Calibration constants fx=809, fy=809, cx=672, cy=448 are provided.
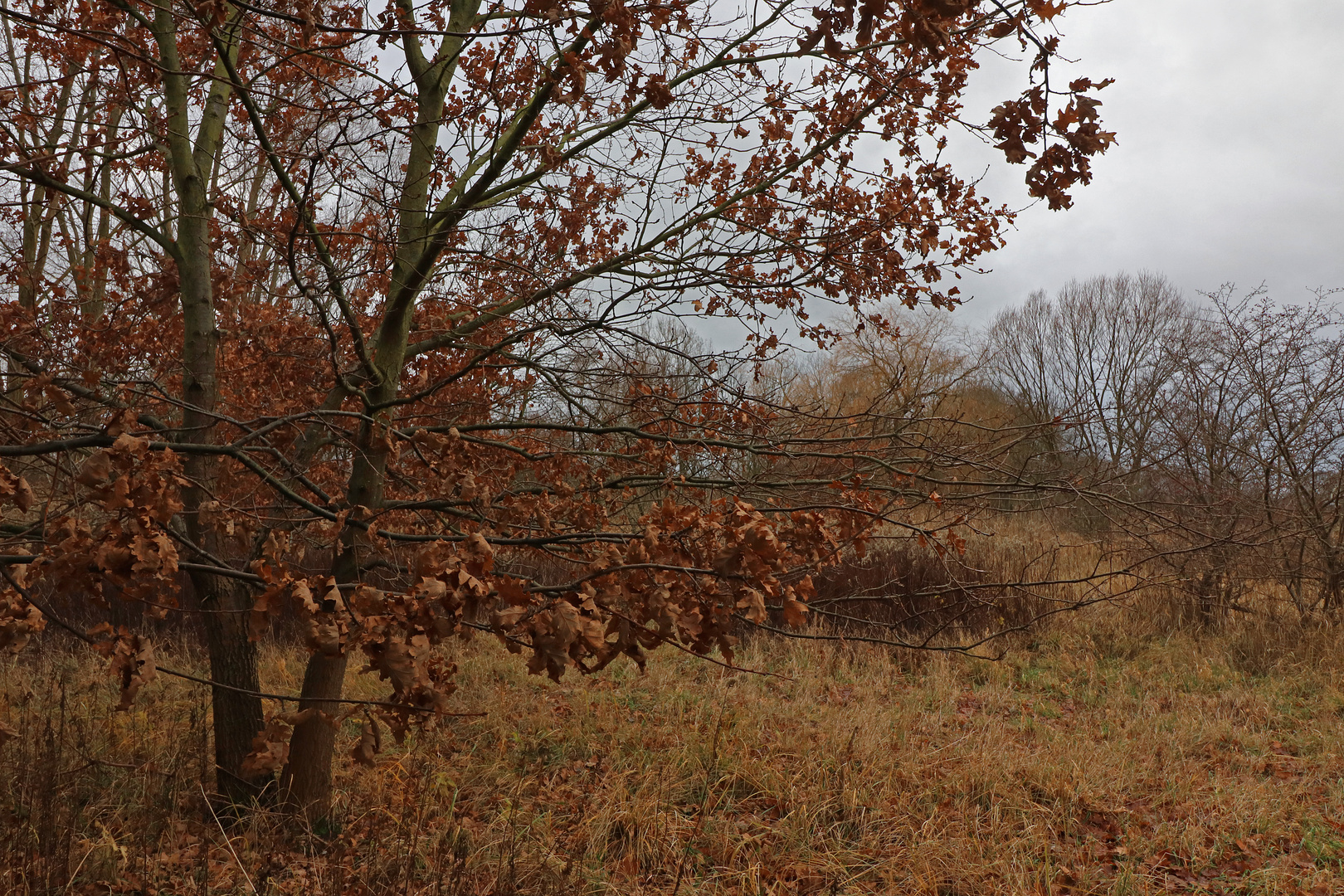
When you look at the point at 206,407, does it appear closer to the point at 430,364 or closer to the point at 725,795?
the point at 430,364

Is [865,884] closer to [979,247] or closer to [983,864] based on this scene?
[983,864]

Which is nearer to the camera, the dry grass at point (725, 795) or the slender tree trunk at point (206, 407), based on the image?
the dry grass at point (725, 795)

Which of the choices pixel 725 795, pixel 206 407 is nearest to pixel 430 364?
pixel 206 407

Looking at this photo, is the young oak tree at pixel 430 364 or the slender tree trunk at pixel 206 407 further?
the slender tree trunk at pixel 206 407

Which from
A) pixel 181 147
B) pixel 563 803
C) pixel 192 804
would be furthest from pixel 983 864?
pixel 181 147

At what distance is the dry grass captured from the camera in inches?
150

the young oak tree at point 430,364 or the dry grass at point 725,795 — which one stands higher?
the young oak tree at point 430,364

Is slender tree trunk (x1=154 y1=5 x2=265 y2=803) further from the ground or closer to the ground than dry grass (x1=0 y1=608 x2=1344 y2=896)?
further from the ground

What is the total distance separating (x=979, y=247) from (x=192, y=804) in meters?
5.50

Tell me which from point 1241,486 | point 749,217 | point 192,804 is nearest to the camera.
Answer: point 192,804

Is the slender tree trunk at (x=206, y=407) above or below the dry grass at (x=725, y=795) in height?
above

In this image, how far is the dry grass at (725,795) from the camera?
3.82m

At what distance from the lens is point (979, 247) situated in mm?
4887

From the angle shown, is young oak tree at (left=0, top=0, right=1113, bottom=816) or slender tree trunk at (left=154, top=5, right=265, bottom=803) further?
slender tree trunk at (left=154, top=5, right=265, bottom=803)
